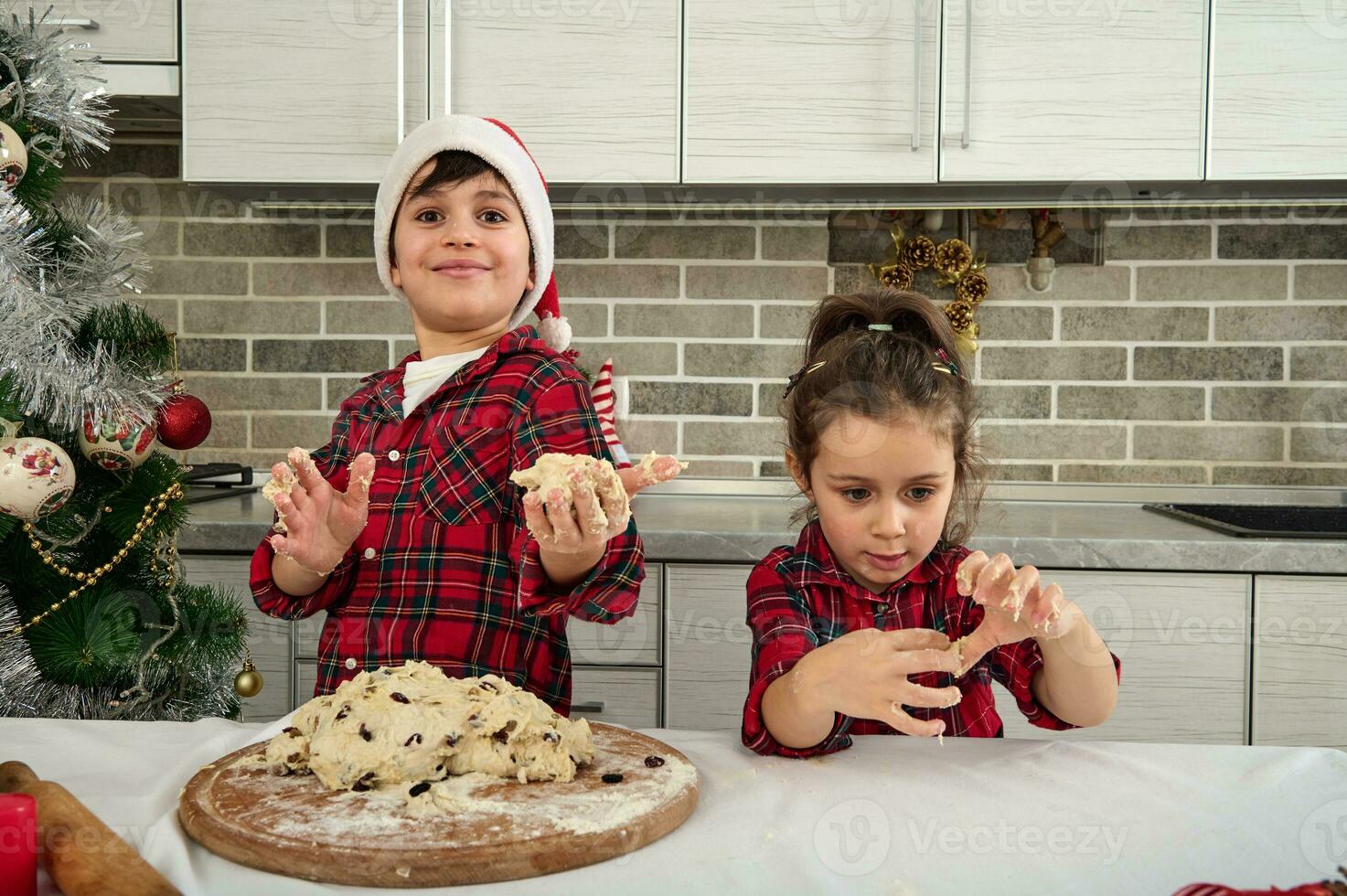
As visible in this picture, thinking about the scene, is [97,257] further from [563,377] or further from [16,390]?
[563,377]

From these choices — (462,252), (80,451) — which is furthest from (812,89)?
(80,451)

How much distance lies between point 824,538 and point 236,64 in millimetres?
1490

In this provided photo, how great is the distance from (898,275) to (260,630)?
1.36 meters

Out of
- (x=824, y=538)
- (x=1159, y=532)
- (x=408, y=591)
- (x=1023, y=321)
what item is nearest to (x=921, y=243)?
(x=1023, y=321)

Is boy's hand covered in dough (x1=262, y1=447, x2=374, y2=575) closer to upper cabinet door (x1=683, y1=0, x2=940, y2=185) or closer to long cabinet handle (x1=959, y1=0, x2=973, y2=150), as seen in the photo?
upper cabinet door (x1=683, y1=0, x2=940, y2=185)

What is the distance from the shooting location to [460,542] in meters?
1.07

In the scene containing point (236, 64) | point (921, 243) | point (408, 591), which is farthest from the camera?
point (921, 243)

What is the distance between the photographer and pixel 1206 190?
1979 millimetres

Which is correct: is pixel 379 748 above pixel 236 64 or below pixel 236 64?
below

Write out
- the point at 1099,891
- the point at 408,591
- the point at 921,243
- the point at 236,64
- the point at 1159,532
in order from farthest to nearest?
1. the point at 921,243
2. the point at 236,64
3. the point at 1159,532
4. the point at 408,591
5. the point at 1099,891

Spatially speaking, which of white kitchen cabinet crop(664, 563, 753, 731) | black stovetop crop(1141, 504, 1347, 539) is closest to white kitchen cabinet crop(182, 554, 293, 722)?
white kitchen cabinet crop(664, 563, 753, 731)

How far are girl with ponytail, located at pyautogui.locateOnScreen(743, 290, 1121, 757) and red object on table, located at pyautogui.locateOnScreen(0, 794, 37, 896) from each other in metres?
0.50

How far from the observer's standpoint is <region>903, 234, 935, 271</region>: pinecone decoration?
7.09 feet

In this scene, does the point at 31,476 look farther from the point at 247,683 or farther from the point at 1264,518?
the point at 1264,518
